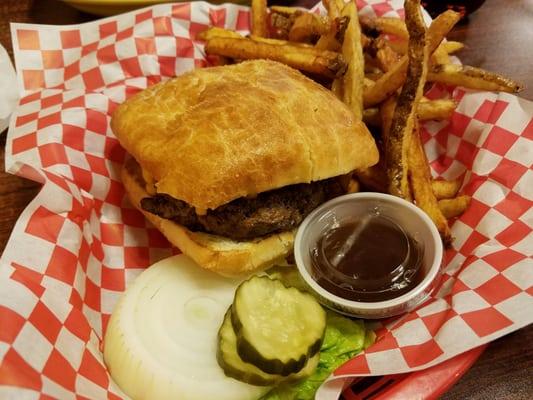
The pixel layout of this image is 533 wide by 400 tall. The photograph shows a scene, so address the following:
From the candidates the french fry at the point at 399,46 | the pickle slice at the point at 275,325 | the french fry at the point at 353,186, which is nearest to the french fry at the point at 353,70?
the french fry at the point at 353,186

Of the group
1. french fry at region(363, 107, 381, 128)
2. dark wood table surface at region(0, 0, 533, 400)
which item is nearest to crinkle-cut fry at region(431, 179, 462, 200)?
french fry at region(363, 107, 381, 128)

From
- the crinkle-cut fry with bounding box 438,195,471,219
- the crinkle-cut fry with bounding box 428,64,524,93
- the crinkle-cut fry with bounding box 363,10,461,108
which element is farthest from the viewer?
the crinkle-cut fry with bounding box 428,64,524,93

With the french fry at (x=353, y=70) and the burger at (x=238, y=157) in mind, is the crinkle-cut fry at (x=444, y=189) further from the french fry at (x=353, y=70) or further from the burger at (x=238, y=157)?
the french fry at (x=353, y=70)

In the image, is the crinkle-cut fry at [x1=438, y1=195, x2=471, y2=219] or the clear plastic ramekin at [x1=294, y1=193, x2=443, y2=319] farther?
the crinkle-cut fry at [x1=438, y1=195, x2=471, y2=219]

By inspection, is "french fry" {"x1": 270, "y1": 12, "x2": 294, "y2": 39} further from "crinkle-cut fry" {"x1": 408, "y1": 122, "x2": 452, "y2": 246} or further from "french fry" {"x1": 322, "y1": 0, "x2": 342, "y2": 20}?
"crinkle-cut fry" {"x1": 408, "y1": 122, "x2": 452, "y2": 246}

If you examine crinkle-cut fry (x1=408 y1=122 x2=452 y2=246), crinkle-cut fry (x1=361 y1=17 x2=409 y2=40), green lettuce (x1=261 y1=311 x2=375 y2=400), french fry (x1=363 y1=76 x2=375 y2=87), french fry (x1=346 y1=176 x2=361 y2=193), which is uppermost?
crinkle-cut fry (x1=361 y1=17 x2=409 y2=40)

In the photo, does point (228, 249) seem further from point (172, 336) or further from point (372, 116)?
point (372, 116)

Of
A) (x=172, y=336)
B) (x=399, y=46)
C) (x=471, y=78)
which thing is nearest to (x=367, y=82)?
(x=399, y=46)
